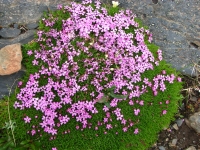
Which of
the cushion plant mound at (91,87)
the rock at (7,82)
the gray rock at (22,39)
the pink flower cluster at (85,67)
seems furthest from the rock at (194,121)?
the gray rock at (22,39)

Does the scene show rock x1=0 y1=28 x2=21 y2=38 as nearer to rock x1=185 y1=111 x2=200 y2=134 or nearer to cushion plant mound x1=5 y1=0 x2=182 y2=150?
cushion plant mound x1=5 y1=0 x2=182 y2=150

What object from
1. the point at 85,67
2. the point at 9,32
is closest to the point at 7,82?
the point at 9,32

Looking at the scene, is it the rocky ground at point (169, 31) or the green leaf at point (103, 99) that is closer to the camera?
the green leaf at point (103, 99)

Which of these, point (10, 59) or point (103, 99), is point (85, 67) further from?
point (10, 59)

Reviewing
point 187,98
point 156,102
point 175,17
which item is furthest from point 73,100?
point 175,17

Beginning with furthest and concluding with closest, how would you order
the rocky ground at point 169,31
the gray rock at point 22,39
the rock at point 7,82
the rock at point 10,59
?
the rocky ground at point 169,31 → the gray rock at point 22,39 → the rock at point 7,82 → the rock at point 10,59

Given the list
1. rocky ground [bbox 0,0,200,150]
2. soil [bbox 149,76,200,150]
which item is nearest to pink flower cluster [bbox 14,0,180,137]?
rocky ground [bbox 0,0,200,150]

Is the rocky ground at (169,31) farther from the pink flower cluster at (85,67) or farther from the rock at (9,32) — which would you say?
the pink flower cluster at (85,67)
